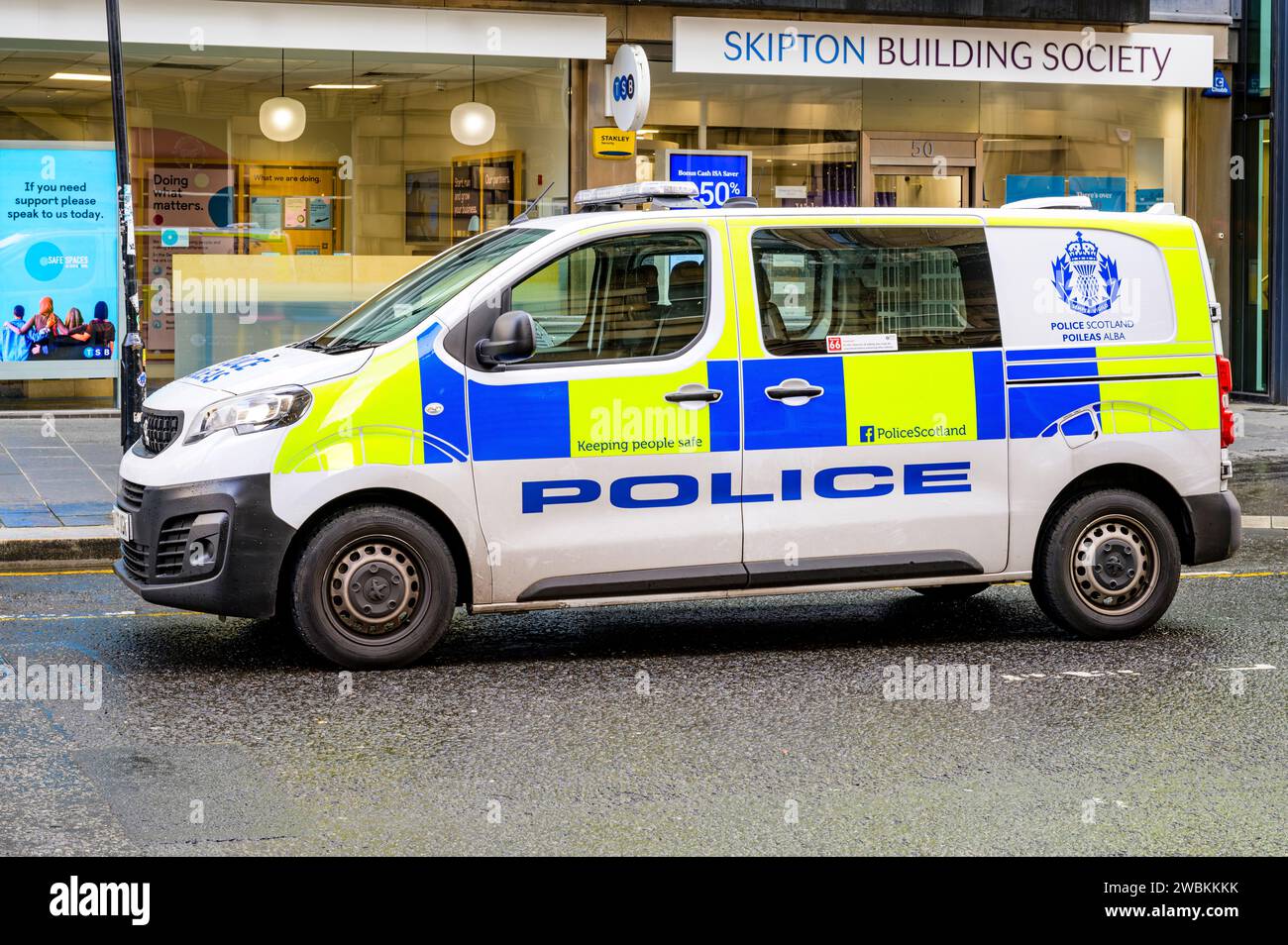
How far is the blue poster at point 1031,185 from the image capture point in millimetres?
19156

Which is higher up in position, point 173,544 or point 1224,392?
point 1224,392

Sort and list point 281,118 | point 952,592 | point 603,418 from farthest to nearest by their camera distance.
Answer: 1. point 281,118
2. point 952,592
3. point 603,418

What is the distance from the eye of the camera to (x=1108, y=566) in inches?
316

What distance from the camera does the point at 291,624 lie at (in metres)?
7.21

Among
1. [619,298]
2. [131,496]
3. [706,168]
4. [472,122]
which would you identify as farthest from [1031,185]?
[131,496]

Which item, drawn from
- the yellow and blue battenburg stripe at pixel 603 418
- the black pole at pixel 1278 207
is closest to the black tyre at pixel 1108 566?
the yellow and blue battenburg stripe at pixel 603 418

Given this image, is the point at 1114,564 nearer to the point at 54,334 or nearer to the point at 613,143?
the point at 613,143

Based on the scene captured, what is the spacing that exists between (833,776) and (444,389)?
2.43m

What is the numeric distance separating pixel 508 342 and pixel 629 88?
1006 cm

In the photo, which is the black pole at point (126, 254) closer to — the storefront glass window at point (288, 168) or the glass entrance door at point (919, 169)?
the storefront glass window at point (288, 168)

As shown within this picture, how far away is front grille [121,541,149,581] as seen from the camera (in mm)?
7230

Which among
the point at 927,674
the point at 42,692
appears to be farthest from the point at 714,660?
the point at 42,692

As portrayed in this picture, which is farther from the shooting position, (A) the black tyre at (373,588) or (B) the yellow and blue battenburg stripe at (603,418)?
(B) the yellow and blue battenburg stripe at (603,418)

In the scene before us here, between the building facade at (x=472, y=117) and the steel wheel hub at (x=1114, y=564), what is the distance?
1032 cm
